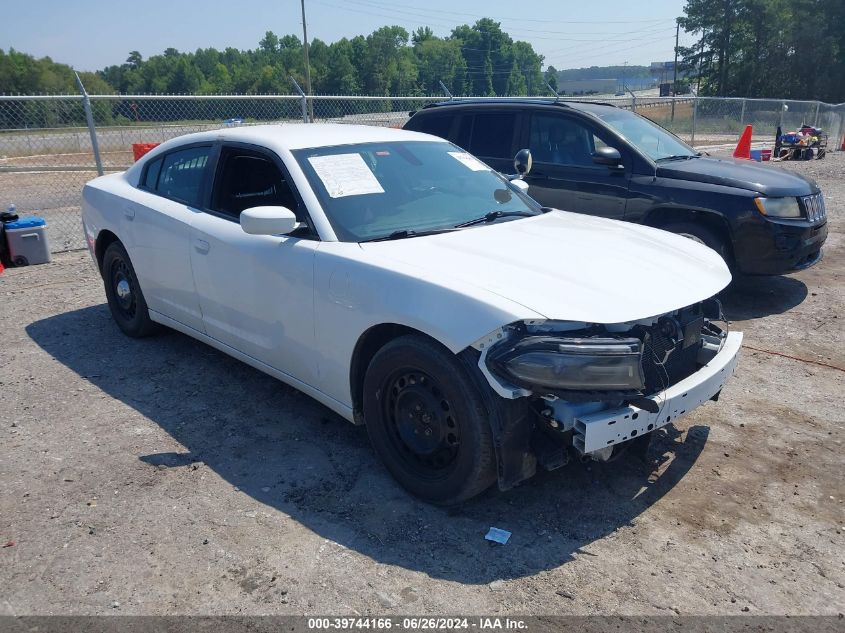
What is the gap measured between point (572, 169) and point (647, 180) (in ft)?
2.54

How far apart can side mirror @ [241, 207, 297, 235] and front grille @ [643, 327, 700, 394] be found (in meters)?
1.89

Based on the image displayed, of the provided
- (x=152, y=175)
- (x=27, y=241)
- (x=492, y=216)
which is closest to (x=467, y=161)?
(x=492, y=216)

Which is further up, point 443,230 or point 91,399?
point 443,230

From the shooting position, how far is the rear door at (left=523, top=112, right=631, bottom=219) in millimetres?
6691

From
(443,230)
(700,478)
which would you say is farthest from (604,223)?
(700,478)

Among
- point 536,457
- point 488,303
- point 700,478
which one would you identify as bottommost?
point 700,478

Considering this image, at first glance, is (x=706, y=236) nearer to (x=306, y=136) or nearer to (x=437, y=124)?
(x=437, y=124)

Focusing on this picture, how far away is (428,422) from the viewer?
127 inches

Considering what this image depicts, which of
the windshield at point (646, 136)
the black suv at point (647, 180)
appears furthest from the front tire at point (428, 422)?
the windshield at point (646, 136)

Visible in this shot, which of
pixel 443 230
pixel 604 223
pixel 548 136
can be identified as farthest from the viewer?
pixel 548 136

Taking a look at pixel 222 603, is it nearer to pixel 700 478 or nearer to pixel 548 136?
pixel 700 478

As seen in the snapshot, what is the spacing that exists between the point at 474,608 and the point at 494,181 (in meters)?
2.84

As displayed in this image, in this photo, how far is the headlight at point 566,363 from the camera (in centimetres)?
278

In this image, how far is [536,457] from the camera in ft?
9.92
